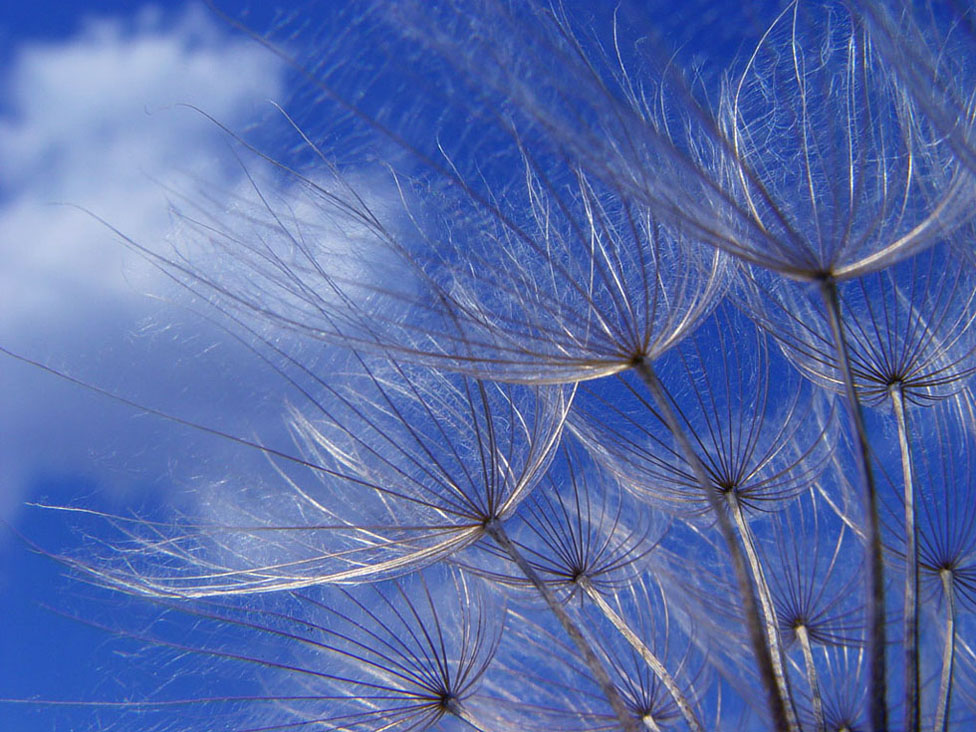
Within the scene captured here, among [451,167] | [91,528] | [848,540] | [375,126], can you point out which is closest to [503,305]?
[451,167]

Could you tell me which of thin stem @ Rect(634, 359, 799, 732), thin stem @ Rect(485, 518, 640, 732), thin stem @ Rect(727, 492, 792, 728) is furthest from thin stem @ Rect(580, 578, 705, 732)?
thin stem @ Rect(634, 359, 799, 732)

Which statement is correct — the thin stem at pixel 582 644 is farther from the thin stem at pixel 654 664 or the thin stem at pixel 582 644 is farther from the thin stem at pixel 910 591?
the thin stem at pixel 910 591

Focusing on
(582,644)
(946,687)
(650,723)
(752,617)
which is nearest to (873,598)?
(752,617)

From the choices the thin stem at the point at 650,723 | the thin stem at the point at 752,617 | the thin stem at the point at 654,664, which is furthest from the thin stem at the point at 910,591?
Result: the thin stem at the point at 650,723

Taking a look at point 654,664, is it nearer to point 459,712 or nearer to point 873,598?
point 459,712

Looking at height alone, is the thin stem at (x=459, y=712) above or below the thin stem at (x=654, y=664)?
below
